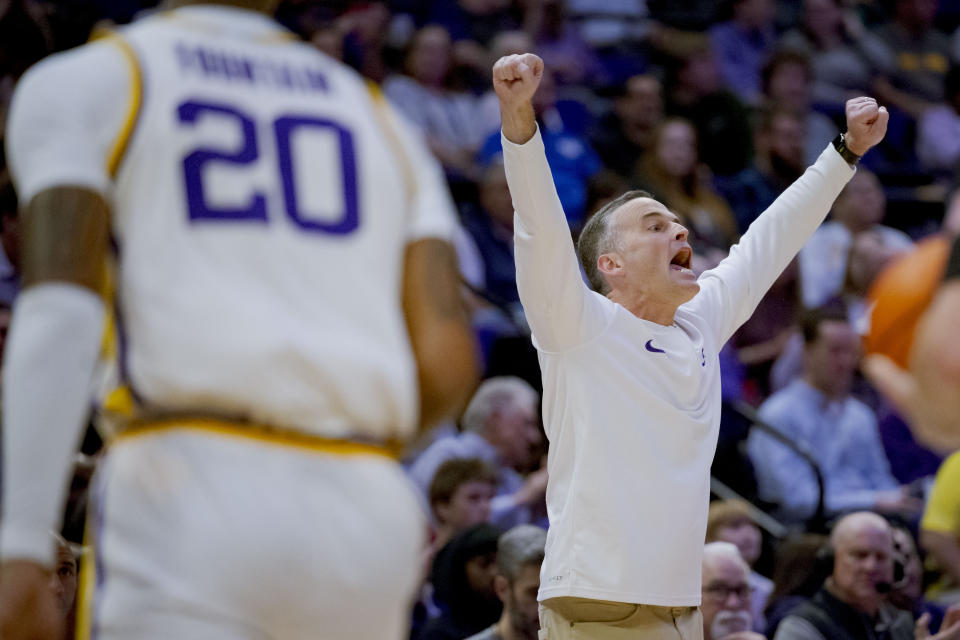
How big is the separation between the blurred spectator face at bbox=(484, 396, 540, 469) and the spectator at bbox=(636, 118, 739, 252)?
254 centimetres

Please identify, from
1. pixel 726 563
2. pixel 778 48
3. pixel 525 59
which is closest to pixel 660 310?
pixel 525 59

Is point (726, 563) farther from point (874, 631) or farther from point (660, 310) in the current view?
point (660, 310)

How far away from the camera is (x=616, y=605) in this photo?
12.1ft

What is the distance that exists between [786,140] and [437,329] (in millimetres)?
8916

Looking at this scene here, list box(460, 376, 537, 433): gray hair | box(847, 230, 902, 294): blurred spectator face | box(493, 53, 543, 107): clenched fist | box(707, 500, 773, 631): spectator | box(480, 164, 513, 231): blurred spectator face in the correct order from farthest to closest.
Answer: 1. box(847, 230, 902, 294): blurred spectator face
2. box(480, 164, 513, 231): blurred spectator face
3. box(460, 376, 537, 433): gray hair
4. box(707, 500, 773, 631): spectator
5. box(493, 53, 543, 107): clenched fist

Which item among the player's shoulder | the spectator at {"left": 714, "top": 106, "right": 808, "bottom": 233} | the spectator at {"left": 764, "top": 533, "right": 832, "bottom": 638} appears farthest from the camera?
the spectator at {"left": 714, "top": 106, "right": 808, "bottom": 233}

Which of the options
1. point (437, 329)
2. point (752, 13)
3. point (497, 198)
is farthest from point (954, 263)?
point (752, 13)

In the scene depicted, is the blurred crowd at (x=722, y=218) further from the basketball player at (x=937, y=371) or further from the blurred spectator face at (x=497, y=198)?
the basketball player at (x=937, y=371)

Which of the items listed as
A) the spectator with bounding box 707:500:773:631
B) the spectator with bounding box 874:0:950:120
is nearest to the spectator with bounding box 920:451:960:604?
the spectator with bounding box 707:500:773:631

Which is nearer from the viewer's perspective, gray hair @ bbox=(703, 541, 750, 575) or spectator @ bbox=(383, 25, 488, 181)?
gray hair @ bbox=(703, 541, 750, 575)

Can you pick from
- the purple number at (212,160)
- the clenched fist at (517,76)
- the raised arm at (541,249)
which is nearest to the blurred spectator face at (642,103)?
the raised arm at (541,249)

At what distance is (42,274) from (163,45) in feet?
1.49

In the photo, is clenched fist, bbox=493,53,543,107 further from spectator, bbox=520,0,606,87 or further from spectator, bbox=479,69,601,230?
spectator, bbox=520,0,606,87

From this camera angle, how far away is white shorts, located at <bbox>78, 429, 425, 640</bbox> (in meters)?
2.11
